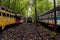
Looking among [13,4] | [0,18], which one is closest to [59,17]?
[0,18]

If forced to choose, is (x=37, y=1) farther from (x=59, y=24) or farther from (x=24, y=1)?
(x=59, y=24)

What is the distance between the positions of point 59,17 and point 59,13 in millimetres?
390

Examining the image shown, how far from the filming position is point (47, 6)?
141ft

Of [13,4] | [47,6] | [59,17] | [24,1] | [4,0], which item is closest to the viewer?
[59,17]

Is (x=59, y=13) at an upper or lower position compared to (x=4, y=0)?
lower

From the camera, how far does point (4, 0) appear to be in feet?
97.9

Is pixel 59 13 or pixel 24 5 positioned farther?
pixel 24 5

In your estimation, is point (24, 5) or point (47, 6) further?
point (24, 5)

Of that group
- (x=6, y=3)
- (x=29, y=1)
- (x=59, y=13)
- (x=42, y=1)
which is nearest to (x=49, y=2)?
(x=42, y=1)

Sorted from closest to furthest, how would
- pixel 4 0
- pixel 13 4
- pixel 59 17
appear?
pixel 59 17
pixel 4 0
pixel 13 4

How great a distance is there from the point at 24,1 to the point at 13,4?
13674mm

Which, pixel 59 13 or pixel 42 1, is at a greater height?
pixel 42 1

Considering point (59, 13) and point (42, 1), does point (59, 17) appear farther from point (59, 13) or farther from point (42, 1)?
point (42, 1)

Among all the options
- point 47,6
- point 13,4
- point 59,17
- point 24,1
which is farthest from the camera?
point 24,1
